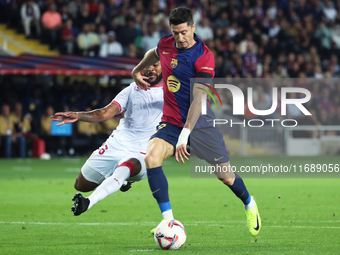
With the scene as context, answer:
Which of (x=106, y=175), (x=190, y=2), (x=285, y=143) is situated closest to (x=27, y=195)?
(x=106, y=175)

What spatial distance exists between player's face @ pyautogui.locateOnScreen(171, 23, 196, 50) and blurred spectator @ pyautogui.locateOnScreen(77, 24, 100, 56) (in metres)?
14.6

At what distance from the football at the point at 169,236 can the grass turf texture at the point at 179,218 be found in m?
0.11

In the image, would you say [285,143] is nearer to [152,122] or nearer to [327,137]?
[327,137]

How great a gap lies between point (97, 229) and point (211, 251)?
187 centimetres

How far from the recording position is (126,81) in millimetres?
20719

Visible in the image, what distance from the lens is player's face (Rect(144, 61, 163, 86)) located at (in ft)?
24.8

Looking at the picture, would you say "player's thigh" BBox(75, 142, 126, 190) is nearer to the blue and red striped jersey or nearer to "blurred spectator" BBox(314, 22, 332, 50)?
the blue and red striped jersey

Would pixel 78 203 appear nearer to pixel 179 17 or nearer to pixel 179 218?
pixel 179 17

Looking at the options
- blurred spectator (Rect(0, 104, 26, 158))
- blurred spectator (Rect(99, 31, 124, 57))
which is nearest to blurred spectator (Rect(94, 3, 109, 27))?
blurred spectator (Rect(99, 31, 124, 57))

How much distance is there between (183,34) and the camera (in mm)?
6227

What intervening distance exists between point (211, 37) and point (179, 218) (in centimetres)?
1521

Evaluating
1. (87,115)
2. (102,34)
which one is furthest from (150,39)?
(87,115)

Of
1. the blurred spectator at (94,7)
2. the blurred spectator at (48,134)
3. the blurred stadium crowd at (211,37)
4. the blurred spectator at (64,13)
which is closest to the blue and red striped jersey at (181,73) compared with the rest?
the blurred stadium crowd at (211,37)

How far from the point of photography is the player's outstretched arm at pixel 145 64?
682 cm
